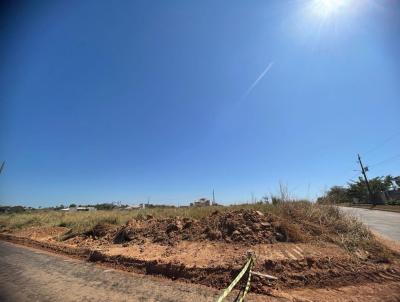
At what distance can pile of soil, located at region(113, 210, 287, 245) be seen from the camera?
812 centimetres

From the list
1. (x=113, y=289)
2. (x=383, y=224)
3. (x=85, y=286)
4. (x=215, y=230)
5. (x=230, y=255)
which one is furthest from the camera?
(x=383, y=224)

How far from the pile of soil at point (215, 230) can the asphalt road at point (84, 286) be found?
2537mm

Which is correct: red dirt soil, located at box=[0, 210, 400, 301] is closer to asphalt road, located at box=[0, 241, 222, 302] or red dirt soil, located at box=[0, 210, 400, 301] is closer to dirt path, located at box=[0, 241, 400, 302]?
dirt path, located at box=[0, 241, 400, 302]

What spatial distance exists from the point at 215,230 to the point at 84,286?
460cm

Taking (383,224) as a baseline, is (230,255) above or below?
below

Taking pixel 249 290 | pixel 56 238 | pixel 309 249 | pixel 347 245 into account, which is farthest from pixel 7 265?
pixel 347 245

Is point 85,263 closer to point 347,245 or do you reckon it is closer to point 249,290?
point 249,290

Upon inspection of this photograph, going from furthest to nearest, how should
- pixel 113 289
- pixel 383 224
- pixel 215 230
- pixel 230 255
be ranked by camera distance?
pixel 383 224 → pixel 215 230 → pixel 230 255 → pixel 113 289

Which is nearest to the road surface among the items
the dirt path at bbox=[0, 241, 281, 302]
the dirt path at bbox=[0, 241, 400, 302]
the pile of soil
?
the pile of soil

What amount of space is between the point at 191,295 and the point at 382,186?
5427cm

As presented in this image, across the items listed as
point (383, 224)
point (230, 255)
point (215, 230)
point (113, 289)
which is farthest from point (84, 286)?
point (383, 224)

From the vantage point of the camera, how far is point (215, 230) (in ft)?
29.5

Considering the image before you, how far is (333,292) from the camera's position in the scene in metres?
4.94

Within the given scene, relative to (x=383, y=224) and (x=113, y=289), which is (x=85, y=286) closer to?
(x=113, y=289)
